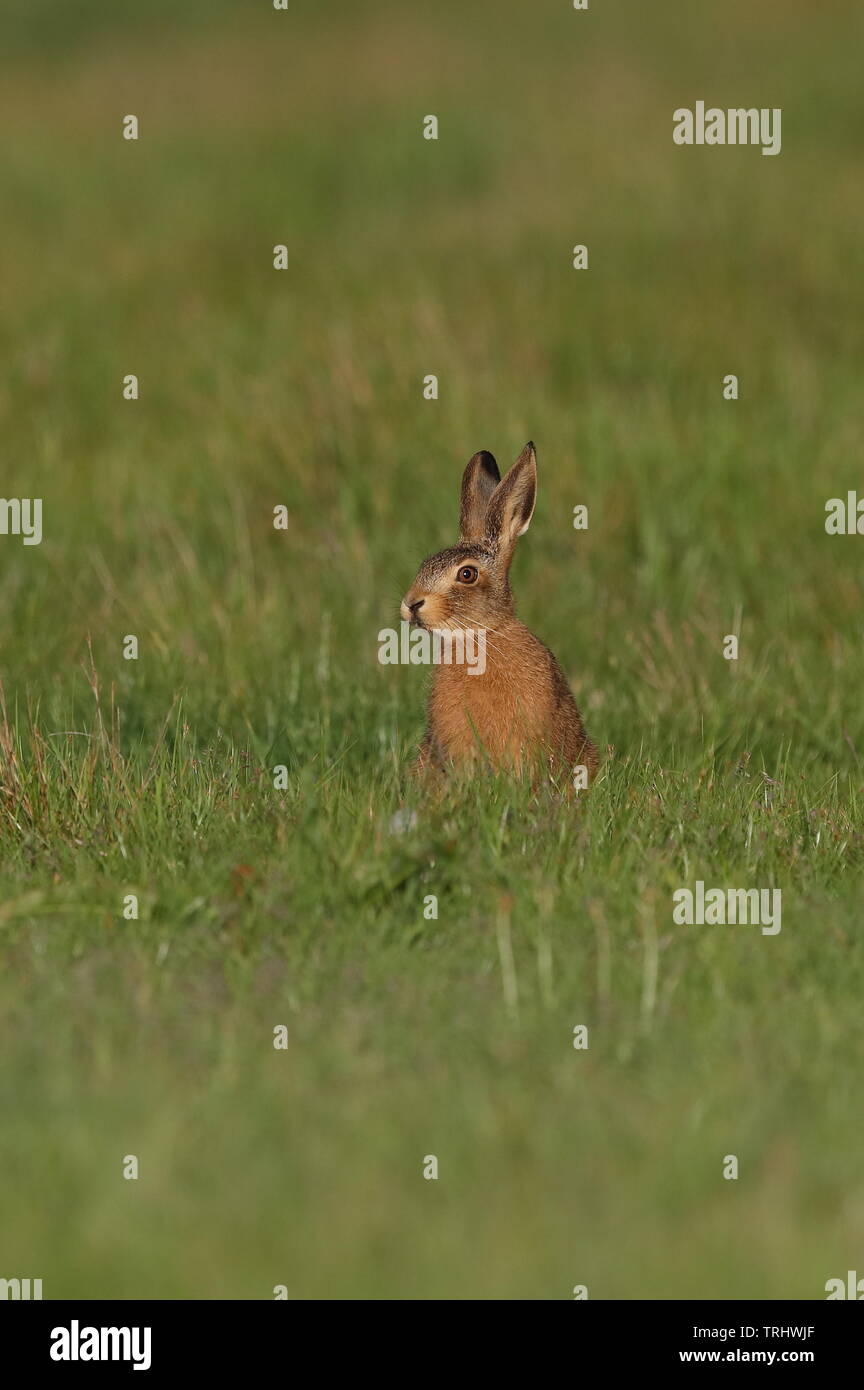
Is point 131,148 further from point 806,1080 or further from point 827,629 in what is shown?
point 806,1080

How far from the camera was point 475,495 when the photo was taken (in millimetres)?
7355

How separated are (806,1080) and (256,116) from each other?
1681cm

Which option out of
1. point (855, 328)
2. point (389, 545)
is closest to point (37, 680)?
point (389, 545)

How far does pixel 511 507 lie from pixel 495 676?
0.78 meters

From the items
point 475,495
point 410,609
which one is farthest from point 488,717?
point 475,495

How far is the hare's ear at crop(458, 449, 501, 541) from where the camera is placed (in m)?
7.30

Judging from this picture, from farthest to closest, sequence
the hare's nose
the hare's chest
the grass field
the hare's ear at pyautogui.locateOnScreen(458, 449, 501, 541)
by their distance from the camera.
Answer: the hare's ear at pyautogui.locateOnScreen(458, 449, 501, 541), the hare's nose, the hare's chest, the grass field

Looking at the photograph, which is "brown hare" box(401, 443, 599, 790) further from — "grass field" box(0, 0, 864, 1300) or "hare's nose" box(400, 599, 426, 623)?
"grass field" box(0, 0, 864, 1300)

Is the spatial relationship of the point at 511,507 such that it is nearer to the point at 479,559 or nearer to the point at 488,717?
the point at 479,559

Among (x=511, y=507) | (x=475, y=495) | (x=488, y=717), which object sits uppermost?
(x=475, y=495)

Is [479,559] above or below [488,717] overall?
above

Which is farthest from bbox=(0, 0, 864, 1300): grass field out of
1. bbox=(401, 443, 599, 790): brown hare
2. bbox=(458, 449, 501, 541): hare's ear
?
bbox=(458, 449, 501, 541): hare's ear

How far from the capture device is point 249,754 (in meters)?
7.14

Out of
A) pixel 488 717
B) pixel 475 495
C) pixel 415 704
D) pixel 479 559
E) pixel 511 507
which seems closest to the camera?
pixel 488 717
